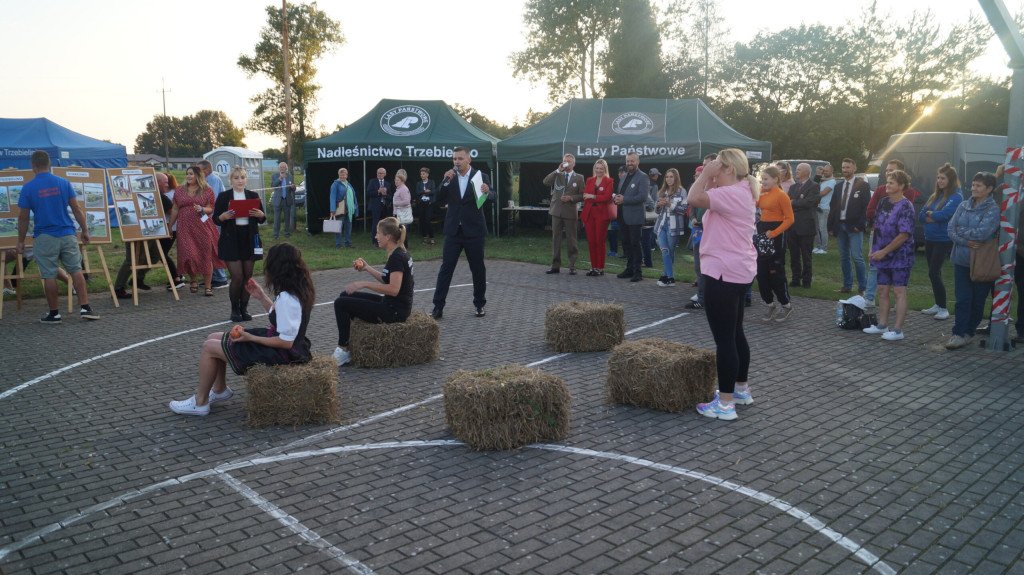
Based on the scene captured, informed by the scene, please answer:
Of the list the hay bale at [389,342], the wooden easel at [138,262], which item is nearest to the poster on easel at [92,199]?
the wooden easel at [138,262]

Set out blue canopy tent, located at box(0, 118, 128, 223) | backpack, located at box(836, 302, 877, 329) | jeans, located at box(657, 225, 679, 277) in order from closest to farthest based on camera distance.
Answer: backpack, located at box(836, 302, 877, 329)
jeans, located at box(657, 225, 679, 277)
blue canopy tent, located at box(0, 118, 128, 223)

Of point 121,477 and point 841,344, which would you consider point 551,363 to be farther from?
point 121,477

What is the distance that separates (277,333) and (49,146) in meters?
19.2

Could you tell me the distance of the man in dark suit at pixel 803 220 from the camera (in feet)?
39.8

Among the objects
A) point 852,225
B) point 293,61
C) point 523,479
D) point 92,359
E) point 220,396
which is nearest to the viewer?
point 523,479

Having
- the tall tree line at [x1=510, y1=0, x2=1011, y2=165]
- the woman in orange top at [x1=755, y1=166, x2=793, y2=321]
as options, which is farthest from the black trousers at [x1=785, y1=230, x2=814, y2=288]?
the tall tree line at [x1=510, y1=0, x2=1011, y2=165]

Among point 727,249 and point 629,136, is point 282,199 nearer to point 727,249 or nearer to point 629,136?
point 629,136

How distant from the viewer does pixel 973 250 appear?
26.7ft

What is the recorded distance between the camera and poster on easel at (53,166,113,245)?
1099cm

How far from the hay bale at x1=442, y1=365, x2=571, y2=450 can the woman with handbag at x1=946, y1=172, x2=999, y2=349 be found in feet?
18.0

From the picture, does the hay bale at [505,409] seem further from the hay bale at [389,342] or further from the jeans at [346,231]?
the jeans at [346,231]

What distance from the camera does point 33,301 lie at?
1140 cm

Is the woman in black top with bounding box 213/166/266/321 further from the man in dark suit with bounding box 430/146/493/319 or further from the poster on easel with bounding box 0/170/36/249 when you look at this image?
the poster on easel with bounding box 0/170/36/249

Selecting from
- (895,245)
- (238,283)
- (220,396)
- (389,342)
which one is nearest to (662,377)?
(389,342)
